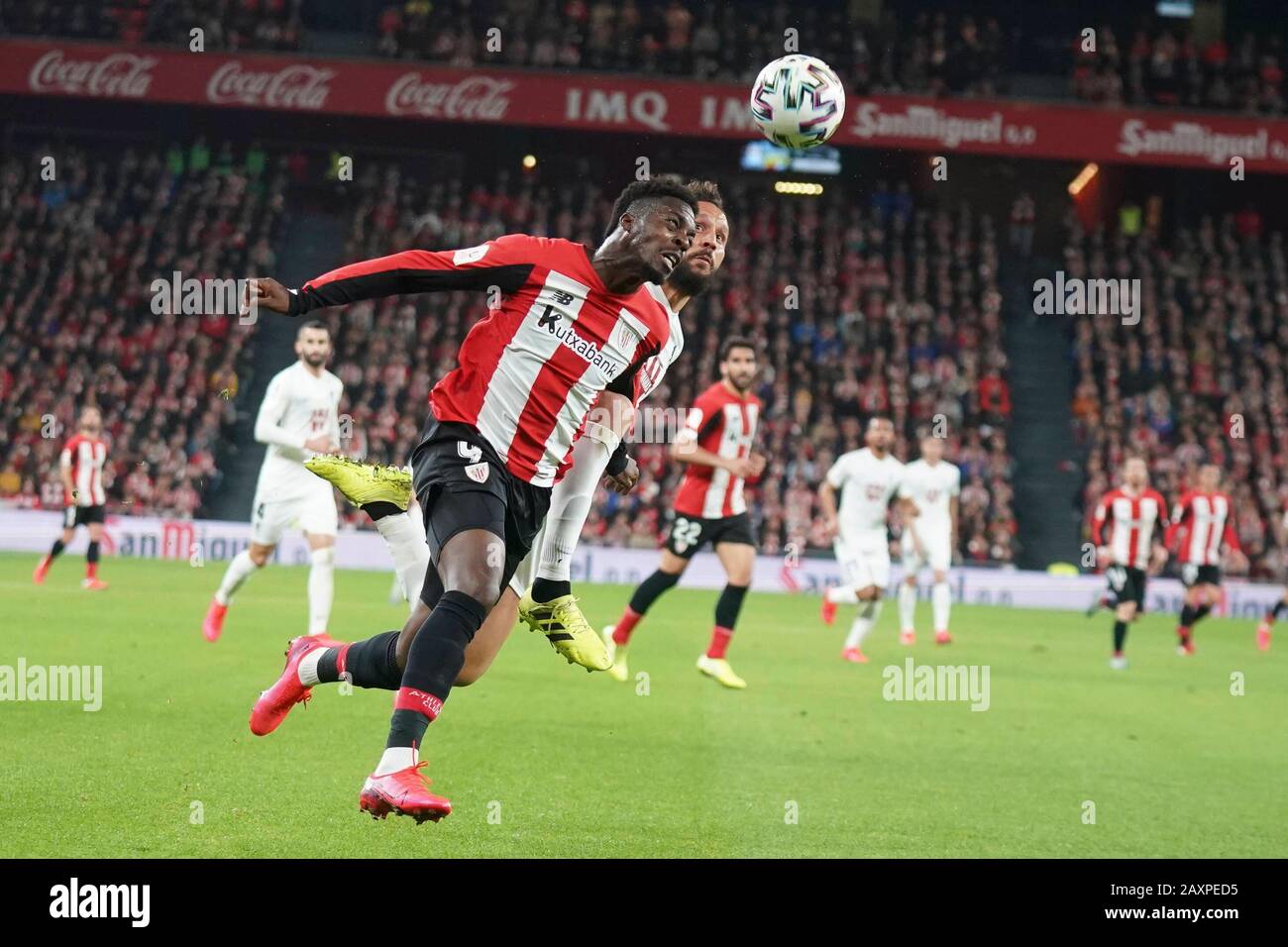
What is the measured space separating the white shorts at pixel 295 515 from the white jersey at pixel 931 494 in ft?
21.4

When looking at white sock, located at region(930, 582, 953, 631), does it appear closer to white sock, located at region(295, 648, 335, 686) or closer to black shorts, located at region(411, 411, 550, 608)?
white sock, located at region(295, 648, 335, 686)

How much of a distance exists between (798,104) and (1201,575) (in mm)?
11344

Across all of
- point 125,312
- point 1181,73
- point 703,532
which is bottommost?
point 703,532

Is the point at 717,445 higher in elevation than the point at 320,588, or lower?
higher

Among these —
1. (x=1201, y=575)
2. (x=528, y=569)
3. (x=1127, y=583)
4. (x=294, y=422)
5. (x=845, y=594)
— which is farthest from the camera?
(x=1201, y=575)

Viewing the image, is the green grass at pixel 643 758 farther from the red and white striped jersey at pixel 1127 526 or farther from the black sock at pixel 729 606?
the red and white striped jersey at pixel 1127 526

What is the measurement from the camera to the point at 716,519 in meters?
11.2

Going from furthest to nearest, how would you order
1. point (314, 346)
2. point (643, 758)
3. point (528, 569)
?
point (314, 346)
point (643, 758)
point (528, 569)

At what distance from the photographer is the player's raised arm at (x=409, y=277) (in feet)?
15.7

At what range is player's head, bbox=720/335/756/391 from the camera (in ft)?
36.7

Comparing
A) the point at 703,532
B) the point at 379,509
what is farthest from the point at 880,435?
the point at 379,509

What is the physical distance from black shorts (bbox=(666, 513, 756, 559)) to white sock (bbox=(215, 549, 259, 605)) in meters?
3.11

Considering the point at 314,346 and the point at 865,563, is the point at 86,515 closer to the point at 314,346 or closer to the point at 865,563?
the point at 314,346

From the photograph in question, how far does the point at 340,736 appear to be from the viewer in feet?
26.0
